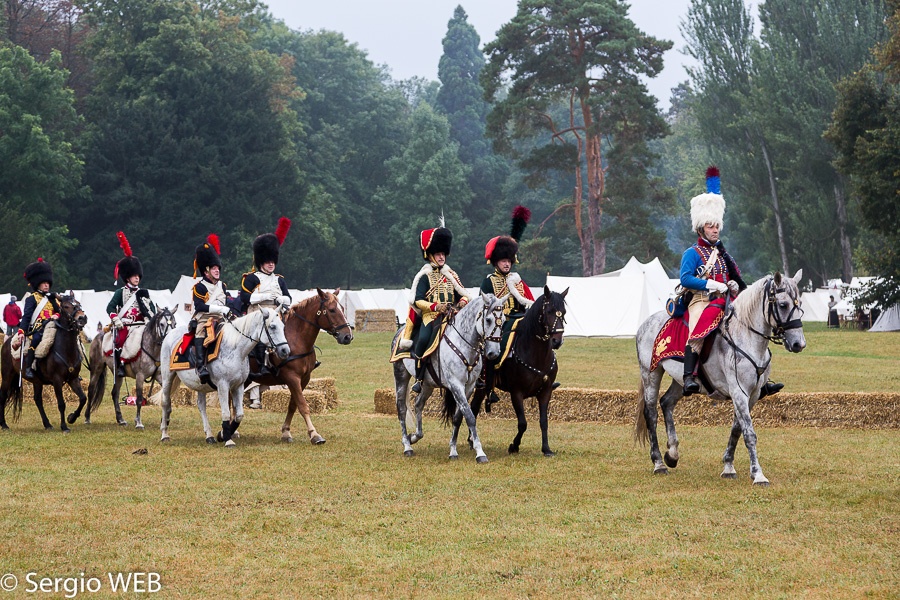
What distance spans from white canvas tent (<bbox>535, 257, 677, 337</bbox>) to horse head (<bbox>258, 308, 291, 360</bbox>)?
30.0m

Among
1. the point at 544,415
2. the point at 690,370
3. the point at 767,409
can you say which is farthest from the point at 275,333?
the point at 767,409

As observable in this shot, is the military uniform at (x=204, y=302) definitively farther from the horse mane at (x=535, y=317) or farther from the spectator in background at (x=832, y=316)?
the spectator in background at (x=832, y=316)

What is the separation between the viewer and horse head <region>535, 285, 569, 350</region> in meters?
14.2

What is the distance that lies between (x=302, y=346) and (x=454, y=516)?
6.66m

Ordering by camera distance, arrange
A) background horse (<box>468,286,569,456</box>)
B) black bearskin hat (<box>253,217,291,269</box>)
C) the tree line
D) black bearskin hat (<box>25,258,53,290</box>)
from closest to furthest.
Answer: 1. background horse (<box>468,286,569,456</box>)
2. black bearskin hat (<box>253,217,291,269</box>)
3. black bearskin hat (<box>25,258,53,290</box>)
4. the tree line

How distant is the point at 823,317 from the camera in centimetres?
6575

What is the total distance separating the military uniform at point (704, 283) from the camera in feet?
41.1

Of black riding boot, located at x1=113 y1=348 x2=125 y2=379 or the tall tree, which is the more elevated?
the tall tree

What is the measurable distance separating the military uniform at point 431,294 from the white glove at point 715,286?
142 inches

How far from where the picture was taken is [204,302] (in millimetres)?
16547

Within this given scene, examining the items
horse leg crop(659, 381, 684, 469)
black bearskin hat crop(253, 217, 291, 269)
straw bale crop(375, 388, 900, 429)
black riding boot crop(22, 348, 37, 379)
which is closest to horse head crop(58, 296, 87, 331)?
black riding boot crop(22, 348, 37, 379)

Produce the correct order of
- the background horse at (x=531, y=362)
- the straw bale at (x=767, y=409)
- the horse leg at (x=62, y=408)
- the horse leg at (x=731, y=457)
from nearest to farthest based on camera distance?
the horse leg at (x=731, y=457) → the background horse at (x=531, y=362) → the straw bale at (x=767, y=409) → the horse leg at (x=62, y=408)

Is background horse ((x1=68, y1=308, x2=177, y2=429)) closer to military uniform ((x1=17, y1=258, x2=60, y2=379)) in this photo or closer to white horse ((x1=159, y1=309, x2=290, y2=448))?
military uniform ((x1=17, y1=258, x2=60, y2=379))

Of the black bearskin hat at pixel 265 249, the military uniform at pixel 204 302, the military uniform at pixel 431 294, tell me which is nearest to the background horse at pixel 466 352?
the military uniform at pixel 431 294
